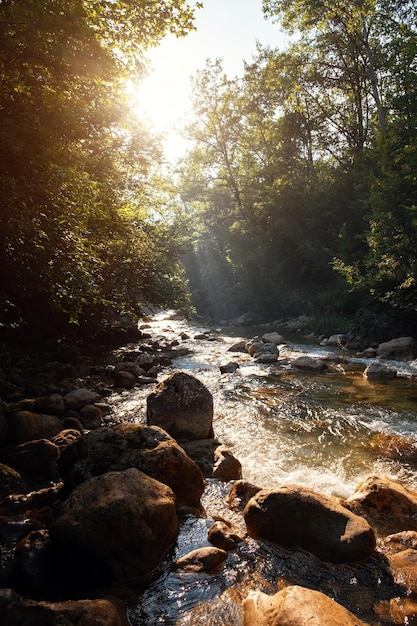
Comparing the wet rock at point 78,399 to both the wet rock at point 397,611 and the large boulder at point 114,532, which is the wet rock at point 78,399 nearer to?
the large boulder at point 114,532

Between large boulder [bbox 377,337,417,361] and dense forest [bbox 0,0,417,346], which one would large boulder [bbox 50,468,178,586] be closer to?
dense forest [bbox 0,0,417,346]

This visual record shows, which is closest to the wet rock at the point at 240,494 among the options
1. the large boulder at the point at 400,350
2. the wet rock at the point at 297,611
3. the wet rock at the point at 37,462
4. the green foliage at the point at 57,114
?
the wet rock at the point at 297,611

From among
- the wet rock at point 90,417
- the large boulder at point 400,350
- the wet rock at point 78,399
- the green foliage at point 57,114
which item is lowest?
the large boulder at point 400,350

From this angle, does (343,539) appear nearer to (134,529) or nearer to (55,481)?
(134,529)

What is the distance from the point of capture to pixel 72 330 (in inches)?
525

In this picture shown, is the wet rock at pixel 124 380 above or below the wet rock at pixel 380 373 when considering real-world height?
above

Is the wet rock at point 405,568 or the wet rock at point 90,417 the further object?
the wet rock at point 90,417

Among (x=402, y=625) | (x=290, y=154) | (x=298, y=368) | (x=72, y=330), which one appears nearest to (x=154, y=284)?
(x=72, y=330)

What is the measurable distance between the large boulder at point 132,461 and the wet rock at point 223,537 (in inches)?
26.5

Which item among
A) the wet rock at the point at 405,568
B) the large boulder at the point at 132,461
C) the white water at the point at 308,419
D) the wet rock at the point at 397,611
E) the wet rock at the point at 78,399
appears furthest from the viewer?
the wet rock at the point at 78,399

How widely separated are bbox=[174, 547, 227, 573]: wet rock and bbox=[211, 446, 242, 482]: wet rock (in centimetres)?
164

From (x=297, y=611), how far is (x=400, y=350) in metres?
13.2

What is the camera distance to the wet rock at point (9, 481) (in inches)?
169

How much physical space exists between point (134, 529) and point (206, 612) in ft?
2.90
